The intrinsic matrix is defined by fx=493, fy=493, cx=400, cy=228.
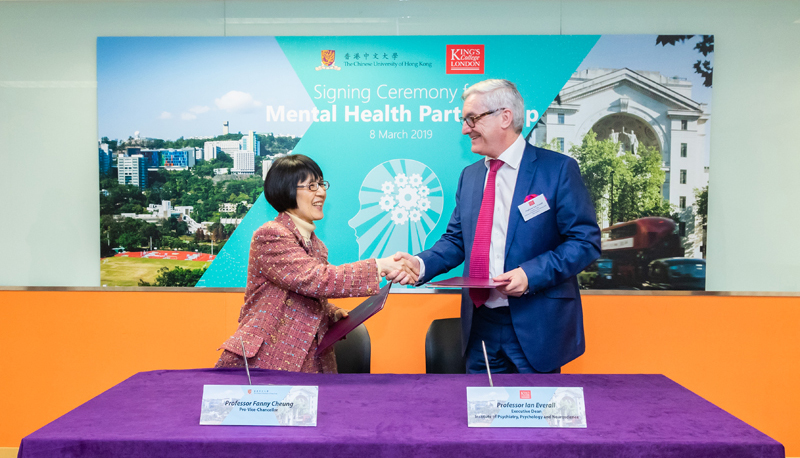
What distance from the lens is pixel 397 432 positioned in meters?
1.09

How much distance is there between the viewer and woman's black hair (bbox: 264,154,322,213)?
6.11 feet

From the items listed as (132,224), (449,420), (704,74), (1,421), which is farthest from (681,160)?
(1,421)

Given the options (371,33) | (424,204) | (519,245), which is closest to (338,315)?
(519,245)

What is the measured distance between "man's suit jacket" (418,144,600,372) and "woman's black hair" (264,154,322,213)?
0.73m

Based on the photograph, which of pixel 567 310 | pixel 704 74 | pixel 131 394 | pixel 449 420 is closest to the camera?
pixel 449 420

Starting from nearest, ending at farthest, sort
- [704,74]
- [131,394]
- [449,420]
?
[449,420] < [131,394] < [704,74]

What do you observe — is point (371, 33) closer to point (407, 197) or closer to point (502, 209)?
point (407, 197)

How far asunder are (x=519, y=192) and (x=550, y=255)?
28cm

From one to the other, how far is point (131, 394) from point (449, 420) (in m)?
0.88

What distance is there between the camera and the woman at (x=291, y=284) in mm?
1701

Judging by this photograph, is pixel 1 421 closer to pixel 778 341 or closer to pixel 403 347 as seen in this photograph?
pixel 403 347

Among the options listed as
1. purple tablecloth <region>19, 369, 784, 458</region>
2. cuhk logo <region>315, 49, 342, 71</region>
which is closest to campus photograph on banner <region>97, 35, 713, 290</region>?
cuhk logo <region>315, 49, 342, 71</region>

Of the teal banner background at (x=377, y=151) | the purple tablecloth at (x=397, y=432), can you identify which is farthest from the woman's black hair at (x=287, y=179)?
the teal banner background at (x=377, y=151)

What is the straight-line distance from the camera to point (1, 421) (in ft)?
9.80
